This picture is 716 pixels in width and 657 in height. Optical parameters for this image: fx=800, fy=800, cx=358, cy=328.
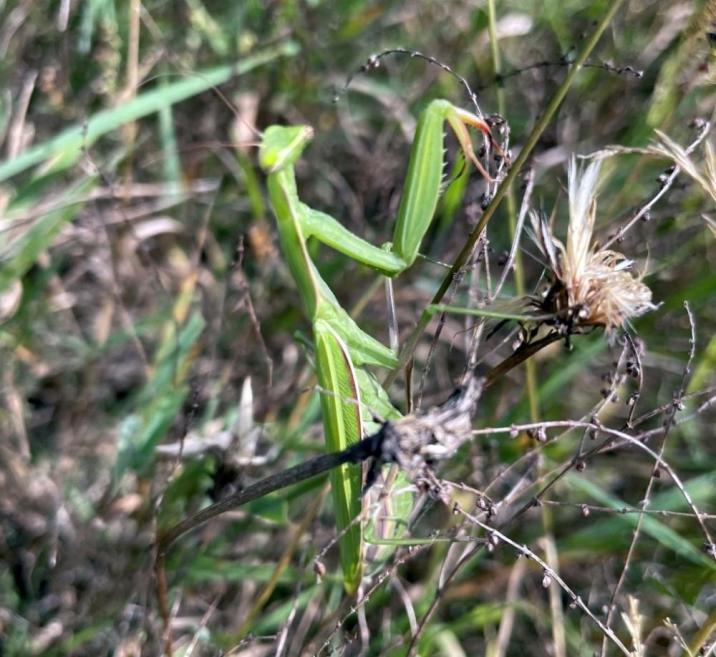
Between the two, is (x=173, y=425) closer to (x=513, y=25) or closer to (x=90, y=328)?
(x=90, y=328)

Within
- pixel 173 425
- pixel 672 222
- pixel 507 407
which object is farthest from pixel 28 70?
pixel 672 222

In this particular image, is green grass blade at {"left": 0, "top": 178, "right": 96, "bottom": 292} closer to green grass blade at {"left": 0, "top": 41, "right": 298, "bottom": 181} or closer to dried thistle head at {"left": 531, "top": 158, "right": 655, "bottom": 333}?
green grass blade at {"left": 0, "top": 41, "right": 298, "bottom": 181}

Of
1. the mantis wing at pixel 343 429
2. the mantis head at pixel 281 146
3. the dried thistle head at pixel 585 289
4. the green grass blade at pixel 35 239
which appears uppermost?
the mantis head at pixel 281 146

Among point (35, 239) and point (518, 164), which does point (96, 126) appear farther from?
point (518, 164)

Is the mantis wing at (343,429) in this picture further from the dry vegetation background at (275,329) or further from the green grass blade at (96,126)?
the green grass blade at (96,126)

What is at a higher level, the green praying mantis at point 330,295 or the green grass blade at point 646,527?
the green praying mantis at point 330,295

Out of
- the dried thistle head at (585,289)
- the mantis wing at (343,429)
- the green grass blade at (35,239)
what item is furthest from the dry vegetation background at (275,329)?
the dried thistle head at (585,289)

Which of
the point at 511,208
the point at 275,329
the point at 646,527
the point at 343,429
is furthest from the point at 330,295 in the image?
the point at 275,329
